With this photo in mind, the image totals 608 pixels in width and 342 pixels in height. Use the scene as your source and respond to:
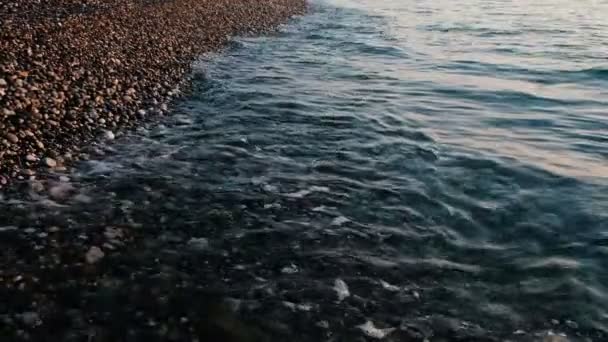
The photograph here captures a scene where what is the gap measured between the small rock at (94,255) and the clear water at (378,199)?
674 mm

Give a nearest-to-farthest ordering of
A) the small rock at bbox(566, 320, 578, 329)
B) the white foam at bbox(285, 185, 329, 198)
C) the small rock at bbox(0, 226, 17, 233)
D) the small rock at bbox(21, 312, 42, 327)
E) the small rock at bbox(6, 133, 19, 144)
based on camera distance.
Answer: the small rock at bbox(21, 312, 42, 327) < the small rock at bbox(566, 320, 578, 329) < the small rock at bbox(0, 226, 17, 233) < the white foam at bbox(285, 185, 329, 198) < the small rock at bbox(6, 133, 19, 144)

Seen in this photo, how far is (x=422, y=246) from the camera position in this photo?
7855mm

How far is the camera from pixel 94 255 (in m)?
7.07

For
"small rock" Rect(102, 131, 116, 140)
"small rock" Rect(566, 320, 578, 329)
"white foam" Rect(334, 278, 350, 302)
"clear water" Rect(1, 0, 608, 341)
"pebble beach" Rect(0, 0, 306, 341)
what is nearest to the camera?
"pebble beach" Rect(0, 0, 306, 341)

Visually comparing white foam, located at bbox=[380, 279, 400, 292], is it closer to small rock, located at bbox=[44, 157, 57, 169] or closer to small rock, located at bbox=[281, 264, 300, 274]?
small rock, located at bbox=[281, 264, 300, 274]

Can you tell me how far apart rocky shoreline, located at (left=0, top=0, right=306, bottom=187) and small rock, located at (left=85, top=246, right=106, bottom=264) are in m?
2.63

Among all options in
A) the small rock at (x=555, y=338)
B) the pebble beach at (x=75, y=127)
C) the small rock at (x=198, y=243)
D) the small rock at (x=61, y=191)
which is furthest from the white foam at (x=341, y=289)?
the small rock at (x=61, y=191)

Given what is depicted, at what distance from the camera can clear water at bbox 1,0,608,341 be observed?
6520 millimetres

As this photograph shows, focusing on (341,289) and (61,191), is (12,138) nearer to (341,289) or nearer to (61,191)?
(61,191)

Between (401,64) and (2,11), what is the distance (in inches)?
562

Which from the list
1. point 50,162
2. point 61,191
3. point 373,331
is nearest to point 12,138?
point 50,162

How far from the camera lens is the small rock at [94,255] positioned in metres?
6.96

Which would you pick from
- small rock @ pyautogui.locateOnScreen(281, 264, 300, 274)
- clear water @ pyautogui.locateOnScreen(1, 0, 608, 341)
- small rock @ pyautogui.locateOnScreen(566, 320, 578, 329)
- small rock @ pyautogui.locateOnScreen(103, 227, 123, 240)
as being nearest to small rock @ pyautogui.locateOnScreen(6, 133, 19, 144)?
clear water @ pyautogui.locateOnScreen(1, 0, 608, 341)

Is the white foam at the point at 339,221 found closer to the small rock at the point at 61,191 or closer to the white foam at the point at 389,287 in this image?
the white foam at the point at 389,287
